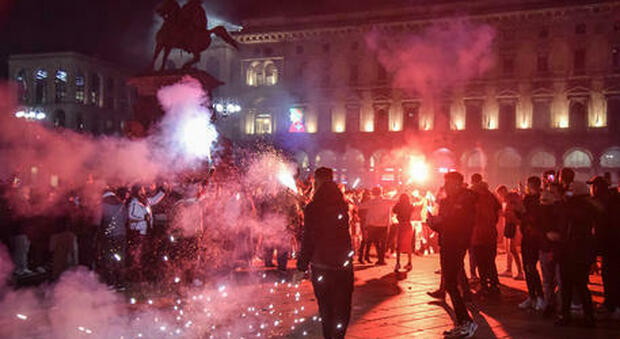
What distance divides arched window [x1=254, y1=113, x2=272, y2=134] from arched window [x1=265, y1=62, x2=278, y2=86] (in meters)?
→ 2.66

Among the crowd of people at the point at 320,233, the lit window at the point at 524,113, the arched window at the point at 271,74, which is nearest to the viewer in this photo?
the crowd of people at the point at 320,233

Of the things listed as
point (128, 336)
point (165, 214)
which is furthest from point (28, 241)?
point (128, 336)

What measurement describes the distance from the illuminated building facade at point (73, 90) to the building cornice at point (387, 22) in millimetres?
15374

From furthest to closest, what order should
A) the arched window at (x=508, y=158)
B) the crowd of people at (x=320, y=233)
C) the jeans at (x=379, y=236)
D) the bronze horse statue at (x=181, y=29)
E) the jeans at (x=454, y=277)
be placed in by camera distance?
the arched window at (x=508, y=158) → the jeans at (x=379, y=236) → the bronze horse statue at (x=181, y=29) → the jeans at (x=454, y=277) → the crowd of people at (x=320, y=233)

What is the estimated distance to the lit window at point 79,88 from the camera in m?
57.8

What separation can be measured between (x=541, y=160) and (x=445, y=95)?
8.26 m

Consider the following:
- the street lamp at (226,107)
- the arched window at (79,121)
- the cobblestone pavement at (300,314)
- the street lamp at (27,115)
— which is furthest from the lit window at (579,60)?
the arched window at (79,121)

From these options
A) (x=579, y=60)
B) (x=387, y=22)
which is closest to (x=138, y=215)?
(x=387, y=22)

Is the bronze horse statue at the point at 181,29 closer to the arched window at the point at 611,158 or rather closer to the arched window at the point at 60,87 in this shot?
the arched window at the point at 611,158

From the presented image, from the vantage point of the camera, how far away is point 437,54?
45.3 meters

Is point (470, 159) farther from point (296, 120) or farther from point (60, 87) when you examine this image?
point (60, 87)

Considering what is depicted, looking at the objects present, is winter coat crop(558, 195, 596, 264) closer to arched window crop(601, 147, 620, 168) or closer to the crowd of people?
the crowd of people

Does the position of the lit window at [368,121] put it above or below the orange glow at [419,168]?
above

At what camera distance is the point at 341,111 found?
2019 inches
